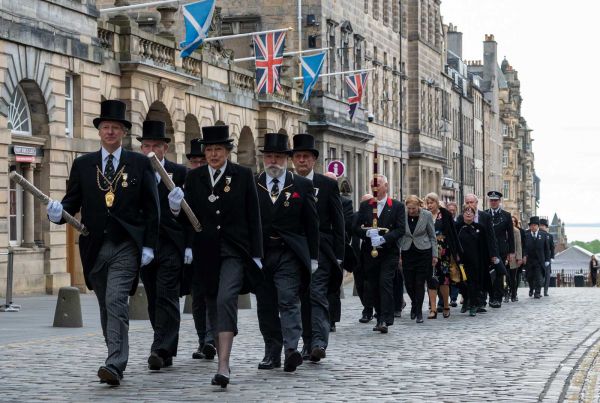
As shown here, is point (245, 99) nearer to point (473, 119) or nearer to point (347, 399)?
point (347, 399)

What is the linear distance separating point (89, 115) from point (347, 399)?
24250 mm

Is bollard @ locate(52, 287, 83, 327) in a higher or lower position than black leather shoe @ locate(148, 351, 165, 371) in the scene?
higher

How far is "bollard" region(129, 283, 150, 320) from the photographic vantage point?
2334 centimetres

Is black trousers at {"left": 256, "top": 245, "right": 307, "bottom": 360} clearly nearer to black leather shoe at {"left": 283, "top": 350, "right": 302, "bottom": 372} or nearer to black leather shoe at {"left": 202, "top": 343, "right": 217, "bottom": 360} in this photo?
black leather shoe at {"left": 283, "top": 350, "right": 302, "bottom": 372}

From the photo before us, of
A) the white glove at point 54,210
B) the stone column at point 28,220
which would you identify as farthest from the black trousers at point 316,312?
the stone column at point 28,220

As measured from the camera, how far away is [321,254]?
52.8 ft

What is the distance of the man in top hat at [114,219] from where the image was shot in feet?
41.2

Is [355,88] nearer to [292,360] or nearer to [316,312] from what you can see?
[316,312]

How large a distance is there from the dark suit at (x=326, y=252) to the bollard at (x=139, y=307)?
24.8 feet

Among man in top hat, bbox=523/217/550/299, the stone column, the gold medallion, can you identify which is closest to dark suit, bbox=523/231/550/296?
man in top hat, bbox=523/217/550/299

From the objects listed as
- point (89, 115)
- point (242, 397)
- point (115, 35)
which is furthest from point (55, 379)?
point (115, 35)

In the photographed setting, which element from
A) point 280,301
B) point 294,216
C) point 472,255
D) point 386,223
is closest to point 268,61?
point 472,255

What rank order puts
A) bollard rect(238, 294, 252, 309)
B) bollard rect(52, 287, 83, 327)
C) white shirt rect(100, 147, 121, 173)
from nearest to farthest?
white shirt rect(100, 147, 121, 173)
bollard rect(52, 287, 83, 327)
bollard rect(238, 294, 252, 309)

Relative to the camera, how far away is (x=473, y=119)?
116938 mm
